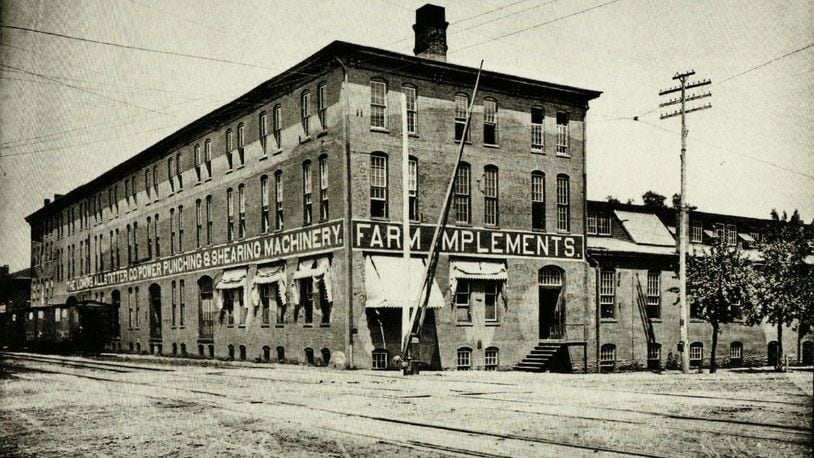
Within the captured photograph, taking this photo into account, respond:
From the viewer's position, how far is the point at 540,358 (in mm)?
31031

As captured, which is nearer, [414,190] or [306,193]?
[414,190]

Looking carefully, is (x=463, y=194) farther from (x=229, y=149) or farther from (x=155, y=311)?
(x=155, y=311)

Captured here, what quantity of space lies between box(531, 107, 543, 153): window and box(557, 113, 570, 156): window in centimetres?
96

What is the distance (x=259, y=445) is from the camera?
10.5m

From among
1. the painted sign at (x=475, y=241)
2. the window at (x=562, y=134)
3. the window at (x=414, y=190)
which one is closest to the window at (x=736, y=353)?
the painted sign at (x=475, y=241)

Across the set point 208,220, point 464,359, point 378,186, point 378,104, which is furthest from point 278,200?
point 464,359

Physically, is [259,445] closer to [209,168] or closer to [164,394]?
[164,394]

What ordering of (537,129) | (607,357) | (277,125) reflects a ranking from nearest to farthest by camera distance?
1. (277,125)
2. (537,129)
3. (607,357)

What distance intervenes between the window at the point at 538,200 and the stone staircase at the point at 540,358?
15.8 feet

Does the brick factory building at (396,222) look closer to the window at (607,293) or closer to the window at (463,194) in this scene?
the window at (463,194)

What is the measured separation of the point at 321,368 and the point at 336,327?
1.51m

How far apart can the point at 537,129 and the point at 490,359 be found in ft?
31.8

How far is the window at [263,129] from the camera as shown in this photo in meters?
33.1

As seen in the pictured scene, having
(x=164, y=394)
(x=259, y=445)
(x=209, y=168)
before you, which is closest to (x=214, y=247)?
(x=209, y=168)
